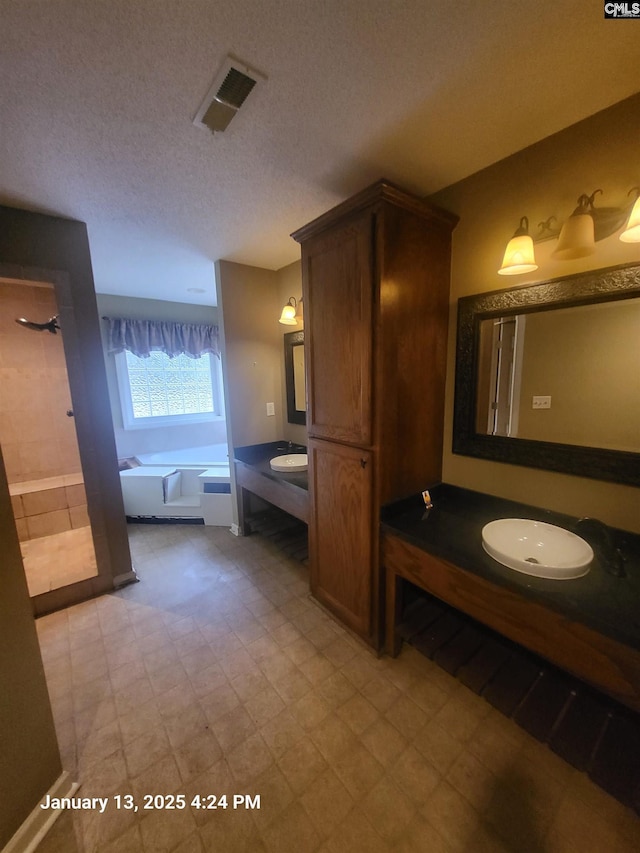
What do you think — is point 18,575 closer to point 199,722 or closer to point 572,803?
point 199,722

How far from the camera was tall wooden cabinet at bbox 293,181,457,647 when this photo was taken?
4.58 ft

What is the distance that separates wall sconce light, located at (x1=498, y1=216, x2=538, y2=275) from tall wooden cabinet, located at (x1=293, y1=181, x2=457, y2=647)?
36cm

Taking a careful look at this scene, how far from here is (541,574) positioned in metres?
1.08

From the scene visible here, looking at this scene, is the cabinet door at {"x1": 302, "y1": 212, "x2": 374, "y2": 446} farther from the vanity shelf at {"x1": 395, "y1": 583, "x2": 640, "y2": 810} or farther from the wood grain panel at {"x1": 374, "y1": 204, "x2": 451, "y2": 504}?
the vanity shelf at {"x1": 395, "y1": 583, "x2": 640, "y2": 810}

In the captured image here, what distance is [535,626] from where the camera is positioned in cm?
104

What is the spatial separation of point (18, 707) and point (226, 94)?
7.06 ft

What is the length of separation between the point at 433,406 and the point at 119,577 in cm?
245

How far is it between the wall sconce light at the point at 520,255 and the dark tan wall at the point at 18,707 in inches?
78.3

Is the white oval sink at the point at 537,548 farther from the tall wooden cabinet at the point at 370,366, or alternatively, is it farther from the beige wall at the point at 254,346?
the beige wall at the point at 254,346

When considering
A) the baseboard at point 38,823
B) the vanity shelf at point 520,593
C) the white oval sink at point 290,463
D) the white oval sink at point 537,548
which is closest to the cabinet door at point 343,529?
the vanity shelf at point 520,593

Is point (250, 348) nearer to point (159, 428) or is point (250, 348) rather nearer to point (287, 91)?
point (287, 91)

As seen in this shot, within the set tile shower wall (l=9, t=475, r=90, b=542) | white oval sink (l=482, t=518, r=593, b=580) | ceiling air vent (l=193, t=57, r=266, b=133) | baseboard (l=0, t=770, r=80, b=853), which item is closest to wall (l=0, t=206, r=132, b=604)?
tile shower wall (l=9, t=475, r=90, b=542)

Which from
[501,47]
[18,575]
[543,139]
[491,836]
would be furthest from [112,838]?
[543,139]

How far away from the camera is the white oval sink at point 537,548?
1.08 meters
